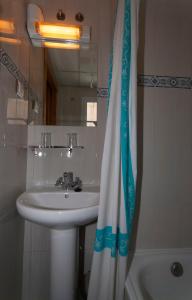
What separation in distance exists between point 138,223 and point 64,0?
170cm

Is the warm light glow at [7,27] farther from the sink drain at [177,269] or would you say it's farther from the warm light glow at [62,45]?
the sink drain at [177,269]

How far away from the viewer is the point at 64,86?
60.7 inches

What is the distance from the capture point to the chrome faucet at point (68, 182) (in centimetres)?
138

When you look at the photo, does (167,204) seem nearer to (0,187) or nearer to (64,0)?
(0,187)

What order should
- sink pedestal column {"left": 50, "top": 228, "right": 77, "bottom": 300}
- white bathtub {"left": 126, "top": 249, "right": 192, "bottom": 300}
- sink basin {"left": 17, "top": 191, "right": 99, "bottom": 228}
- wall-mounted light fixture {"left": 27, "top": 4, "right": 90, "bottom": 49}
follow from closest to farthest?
sink basin {"left": 17, "top": 191, "right": 99, "bottom": 228} < sink pedestal column {"left": 50, "top": 228, "right": 77, "bottom": 300} < white bathtub {"left": 126, "top": 249, "right": 192, "bottom": 300} < wall-mounted light fixture {"left": 27, "top": 4, "right": 90, "bottom": 49}

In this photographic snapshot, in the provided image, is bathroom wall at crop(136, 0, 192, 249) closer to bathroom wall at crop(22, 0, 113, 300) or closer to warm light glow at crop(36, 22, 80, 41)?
bathroom wall at crop(22, 0, 113, 300)

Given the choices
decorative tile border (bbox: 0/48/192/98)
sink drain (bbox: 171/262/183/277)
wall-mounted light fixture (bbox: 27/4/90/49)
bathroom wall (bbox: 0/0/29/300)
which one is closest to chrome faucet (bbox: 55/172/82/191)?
bathroom wall (bbox: 0/0/29/300)

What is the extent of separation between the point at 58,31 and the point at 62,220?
1.28m

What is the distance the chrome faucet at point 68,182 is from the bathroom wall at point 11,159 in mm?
251

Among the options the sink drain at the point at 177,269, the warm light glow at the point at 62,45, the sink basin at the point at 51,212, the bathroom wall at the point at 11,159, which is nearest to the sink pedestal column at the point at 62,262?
the sink basin at the point at 51,212

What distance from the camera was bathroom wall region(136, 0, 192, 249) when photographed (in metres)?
1.54

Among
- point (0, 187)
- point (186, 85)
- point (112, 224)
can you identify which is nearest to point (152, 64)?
point (186, 85)

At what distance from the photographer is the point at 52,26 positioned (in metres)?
1.48

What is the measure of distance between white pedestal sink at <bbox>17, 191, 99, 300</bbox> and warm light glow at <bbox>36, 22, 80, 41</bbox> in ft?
3.58
